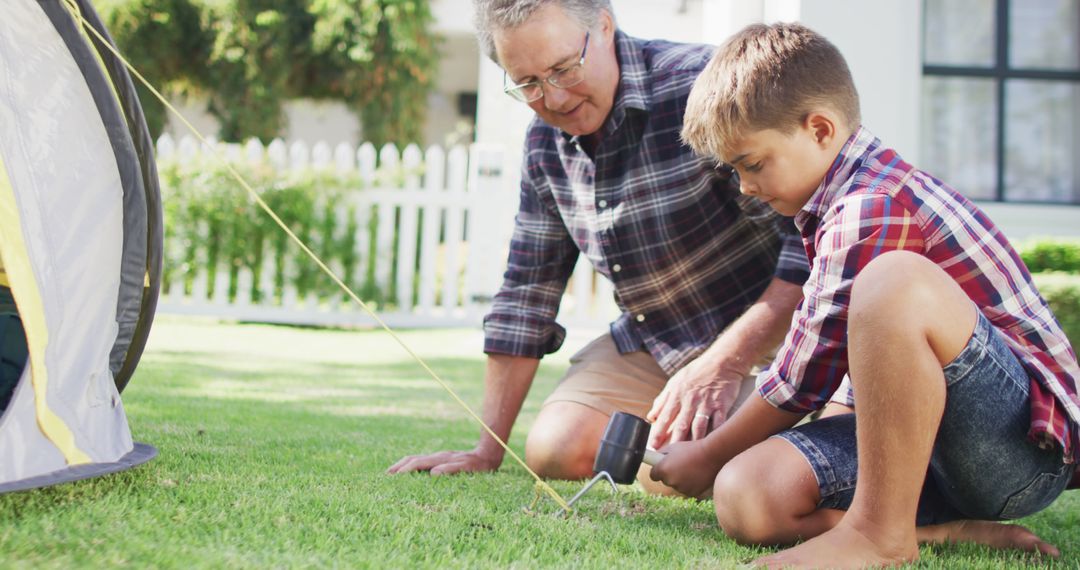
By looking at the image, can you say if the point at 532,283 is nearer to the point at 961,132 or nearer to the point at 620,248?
the point at 620,248

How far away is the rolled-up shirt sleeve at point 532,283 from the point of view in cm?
283

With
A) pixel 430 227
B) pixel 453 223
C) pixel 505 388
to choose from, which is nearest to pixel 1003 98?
pixel 453 223

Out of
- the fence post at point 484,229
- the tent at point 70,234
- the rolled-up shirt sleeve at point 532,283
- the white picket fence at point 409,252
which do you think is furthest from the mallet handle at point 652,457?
the fence post at point 484,229

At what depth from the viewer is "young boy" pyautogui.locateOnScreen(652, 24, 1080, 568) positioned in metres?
1.61

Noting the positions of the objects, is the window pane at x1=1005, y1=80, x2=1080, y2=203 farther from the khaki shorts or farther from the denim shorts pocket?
the denim shorts pocket

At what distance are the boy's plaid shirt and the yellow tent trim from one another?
54.4 inches

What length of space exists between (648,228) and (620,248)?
0.32 feet

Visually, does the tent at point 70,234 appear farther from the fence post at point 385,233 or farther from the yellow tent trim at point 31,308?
the fence post at point 385,233

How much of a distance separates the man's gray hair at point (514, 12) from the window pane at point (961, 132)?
4.13 meters

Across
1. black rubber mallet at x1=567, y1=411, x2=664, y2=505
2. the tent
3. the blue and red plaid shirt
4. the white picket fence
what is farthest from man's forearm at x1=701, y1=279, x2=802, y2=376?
the white picket fence

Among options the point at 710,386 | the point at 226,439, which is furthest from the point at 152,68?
the point at 710,386

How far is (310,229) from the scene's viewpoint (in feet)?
24.3

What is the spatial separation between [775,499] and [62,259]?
150 cm

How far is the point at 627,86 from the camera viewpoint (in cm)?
265
